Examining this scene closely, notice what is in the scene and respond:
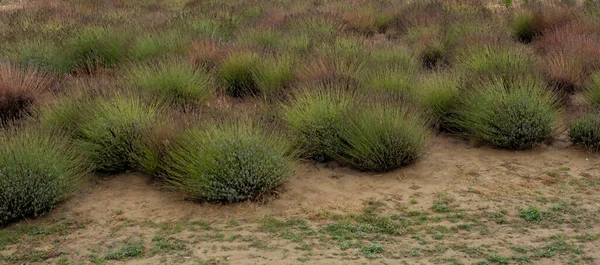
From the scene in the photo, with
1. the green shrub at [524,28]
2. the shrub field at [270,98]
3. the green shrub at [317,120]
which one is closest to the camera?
the shrub field at [270,98]

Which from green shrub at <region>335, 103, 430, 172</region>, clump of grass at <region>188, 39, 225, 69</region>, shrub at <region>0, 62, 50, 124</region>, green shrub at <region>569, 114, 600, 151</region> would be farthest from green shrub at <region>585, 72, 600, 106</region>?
shrub at <region>0, 62, 50, 124</region>

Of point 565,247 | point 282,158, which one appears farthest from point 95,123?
point 565,247

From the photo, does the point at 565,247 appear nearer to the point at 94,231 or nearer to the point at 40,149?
the point at 94,231

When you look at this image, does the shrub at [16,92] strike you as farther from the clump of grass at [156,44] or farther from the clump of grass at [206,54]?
the clump of grass at [206,54]

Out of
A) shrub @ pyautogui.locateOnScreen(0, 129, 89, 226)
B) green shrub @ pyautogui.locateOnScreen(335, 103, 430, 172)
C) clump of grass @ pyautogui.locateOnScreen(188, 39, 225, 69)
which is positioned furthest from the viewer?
clump of grass @ pyautogui.locateOnScreen(188, 39, 225, 69)

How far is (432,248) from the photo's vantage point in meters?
5.24

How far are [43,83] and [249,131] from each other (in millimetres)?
4116

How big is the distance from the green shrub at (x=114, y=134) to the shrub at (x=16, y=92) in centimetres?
161

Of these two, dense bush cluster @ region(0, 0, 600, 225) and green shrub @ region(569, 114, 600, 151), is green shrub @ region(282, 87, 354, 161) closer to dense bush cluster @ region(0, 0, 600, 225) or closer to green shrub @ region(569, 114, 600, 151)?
dense bush cluster @ region(0, 0, 600, 225)

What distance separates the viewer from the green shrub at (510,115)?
24.2ft

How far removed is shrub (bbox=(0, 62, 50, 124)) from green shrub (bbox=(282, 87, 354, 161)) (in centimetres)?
344

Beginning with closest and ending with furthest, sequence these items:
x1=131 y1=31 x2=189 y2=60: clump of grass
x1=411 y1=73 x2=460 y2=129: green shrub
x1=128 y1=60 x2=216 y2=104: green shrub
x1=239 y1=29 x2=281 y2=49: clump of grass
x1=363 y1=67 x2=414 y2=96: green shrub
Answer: x1=411 y1=73 x2=460 y2=129: green shrub, x1=363 y1=67 x2=414 y2=96: green shrub, x1=128 y1=60 x2=216 y2=104: green shrub, x1=131 y1=31 x2=189 y2=60: clump of grass, x1=239 y1=29 x2=281 y2=49: clump of grass

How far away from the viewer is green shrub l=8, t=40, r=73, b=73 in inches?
408

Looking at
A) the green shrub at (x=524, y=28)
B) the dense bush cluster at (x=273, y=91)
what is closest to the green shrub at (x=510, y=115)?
the dense bush cluster at (x=273, y=91)
